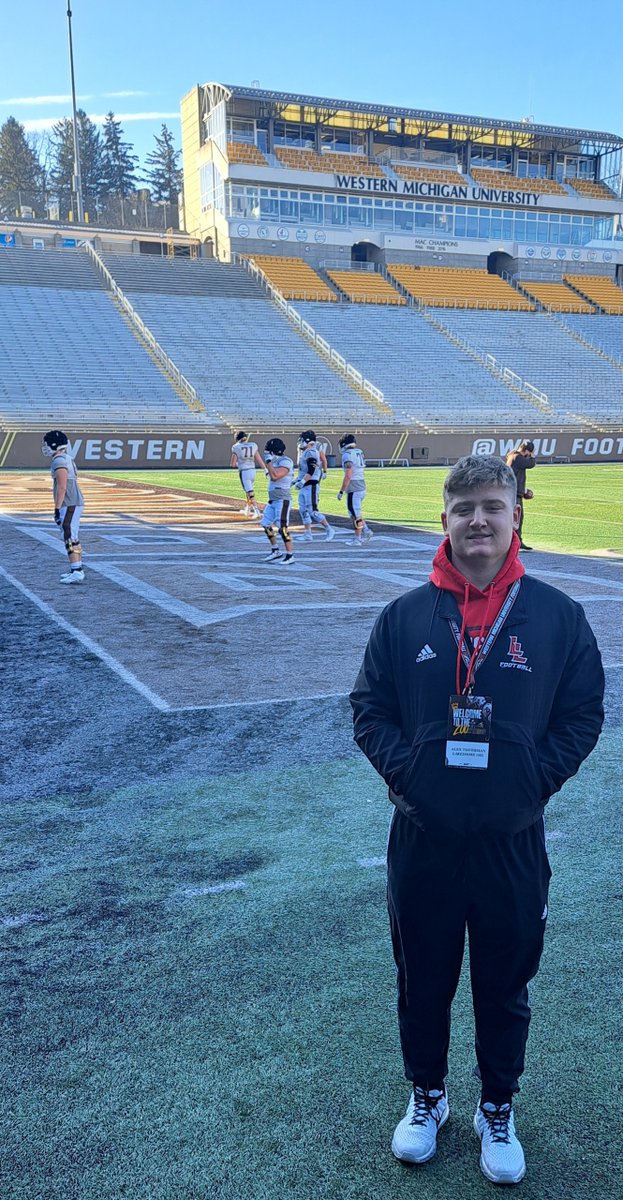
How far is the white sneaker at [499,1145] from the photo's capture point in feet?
9.11

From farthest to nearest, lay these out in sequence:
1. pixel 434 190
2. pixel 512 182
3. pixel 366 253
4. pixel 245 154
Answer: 1. pixel 512 182
2. pixel 366 253
3. pixel 434 190
4. pixel 245 154

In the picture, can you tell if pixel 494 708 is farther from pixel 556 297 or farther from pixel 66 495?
pixel 556 297

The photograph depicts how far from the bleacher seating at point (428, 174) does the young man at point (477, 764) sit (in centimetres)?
6277

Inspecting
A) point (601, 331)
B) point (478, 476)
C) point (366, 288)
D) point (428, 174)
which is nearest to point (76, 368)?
point (366, 288)

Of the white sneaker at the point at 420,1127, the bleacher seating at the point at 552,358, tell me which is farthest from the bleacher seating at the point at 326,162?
the white sneaker at the point at 420,1127

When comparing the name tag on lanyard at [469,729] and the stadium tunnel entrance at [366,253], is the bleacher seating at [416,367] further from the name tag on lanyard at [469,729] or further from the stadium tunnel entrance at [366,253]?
the name tag on lanyard at [469,729]

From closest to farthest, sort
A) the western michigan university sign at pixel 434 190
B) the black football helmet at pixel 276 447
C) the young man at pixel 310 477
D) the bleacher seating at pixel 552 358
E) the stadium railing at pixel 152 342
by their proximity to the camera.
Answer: the black football helmet at pixel 276 447 < the young man at pixel 310 477 < the stadium railing at pixel 152 342 < the bleacher seating at pixel 552 358 < the western michigan university sign at pixel 434 190

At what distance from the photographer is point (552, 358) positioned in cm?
5253

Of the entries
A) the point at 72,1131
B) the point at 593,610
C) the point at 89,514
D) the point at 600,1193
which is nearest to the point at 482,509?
the point at 600,1193

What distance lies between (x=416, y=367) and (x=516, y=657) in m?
47.7

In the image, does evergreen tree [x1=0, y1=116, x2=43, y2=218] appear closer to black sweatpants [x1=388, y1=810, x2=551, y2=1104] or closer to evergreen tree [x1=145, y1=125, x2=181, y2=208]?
evergreen tree [x1=145, y1=125, x2=181, y2=208]

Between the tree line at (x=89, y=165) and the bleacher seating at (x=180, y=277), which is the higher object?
the tree line at (x=89, y=165)

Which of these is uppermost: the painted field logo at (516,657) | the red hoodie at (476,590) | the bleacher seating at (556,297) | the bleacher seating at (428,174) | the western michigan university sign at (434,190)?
the bleacher seating at (428,174)

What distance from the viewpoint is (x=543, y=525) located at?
18484mm
